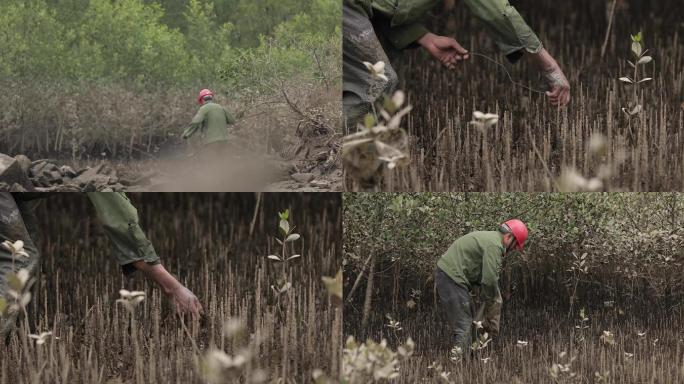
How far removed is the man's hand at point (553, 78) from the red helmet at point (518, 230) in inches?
24.3

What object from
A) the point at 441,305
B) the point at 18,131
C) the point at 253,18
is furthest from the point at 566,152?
the point at 18,131

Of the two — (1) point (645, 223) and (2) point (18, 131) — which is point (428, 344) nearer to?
(1) point (645, 223)

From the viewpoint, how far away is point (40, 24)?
5094 mm

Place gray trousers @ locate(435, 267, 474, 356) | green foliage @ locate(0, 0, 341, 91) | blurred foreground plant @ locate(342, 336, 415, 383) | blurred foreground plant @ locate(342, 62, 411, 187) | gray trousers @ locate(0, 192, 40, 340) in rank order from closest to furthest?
1. blurred foreground plant @ locate(342, 62, 411, 187)
2. blurred foreground plant @ locate(342, 336, 415, 383)
3. gray trousers @ locate(0, 192, 40, 340)
4. gray trousers @ locate(435, 267, 474, 356)
5. green foliage @ locate(0, 0, 341, 91)

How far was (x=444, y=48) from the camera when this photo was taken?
16.0 ft

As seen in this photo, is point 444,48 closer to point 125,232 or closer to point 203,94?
point 203,94

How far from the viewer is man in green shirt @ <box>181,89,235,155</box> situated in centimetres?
483

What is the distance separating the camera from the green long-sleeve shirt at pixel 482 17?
15.2 feet

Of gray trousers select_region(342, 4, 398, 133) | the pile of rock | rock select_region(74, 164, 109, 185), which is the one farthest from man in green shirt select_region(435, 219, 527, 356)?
A: rock select_region(74, 164, 109, 185)

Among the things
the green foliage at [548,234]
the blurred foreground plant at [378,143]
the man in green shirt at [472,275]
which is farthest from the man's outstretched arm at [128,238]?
the blurred foreground plant at [378,143]

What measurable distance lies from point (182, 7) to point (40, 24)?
0.68 meters

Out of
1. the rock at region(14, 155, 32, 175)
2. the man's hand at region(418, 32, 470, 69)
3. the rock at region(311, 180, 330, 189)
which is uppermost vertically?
the man's hand at region(418, 32, 470, 69)

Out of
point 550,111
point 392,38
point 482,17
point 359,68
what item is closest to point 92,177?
point 359,68

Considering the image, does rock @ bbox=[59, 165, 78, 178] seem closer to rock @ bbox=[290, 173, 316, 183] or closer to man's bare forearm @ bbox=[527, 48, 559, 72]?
rock @ bbox=[290, 173, 316, 183]
